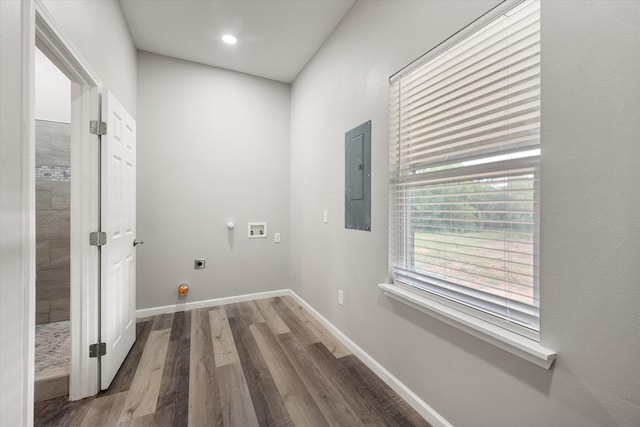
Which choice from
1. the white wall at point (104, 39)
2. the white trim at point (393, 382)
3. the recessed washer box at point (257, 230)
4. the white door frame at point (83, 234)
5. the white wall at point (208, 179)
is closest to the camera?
the white wall at point (104, 39)

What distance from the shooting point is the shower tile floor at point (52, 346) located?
1849 mm

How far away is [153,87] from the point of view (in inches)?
117

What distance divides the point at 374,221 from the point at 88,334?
200cm

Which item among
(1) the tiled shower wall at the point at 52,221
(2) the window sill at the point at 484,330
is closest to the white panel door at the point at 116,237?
(1) the tiled shower wall at the point at 52,221

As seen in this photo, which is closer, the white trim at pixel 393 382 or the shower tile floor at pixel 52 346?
the white trim at pixel 393 382

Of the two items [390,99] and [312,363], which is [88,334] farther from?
A: [390,99]

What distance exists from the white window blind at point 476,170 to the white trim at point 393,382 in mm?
646

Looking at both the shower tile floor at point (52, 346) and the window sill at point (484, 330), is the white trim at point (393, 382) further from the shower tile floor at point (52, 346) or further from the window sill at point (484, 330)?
the shower tile floor at point (52, 346)

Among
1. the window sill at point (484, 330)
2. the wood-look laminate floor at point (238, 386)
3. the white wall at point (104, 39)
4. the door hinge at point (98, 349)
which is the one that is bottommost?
the wood-look laminate floor at point (238, 386)

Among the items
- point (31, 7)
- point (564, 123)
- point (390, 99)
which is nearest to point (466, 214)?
point (564, 123)

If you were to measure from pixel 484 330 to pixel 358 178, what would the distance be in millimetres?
1339

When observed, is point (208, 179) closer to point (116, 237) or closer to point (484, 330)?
point (116, 237)

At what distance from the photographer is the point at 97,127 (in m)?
1.73

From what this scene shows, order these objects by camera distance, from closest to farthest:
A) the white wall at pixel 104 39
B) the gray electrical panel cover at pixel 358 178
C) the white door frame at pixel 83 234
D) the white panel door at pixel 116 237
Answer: the white wall at pixel 104 39 < the white door frame at pixel 83 234 < the white panel door at pixel 116 237 < the gray electrical panel cover at pixel 358 178
